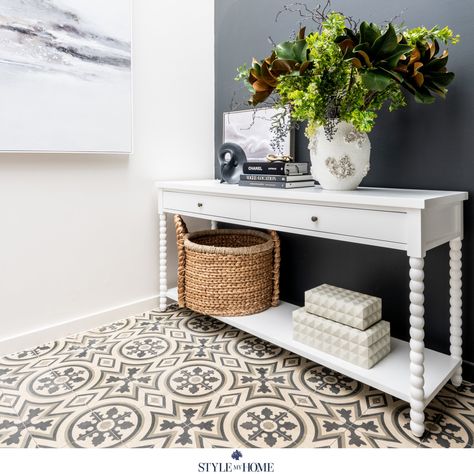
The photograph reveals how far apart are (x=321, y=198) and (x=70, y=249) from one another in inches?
49.4

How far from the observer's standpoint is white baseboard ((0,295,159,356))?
1.84m

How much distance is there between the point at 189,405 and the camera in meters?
1.43

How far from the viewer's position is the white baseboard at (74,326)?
1840 millimetres

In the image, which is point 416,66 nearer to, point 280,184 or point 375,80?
point 375,80

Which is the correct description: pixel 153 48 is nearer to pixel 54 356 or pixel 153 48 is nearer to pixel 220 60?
pixel 220 60

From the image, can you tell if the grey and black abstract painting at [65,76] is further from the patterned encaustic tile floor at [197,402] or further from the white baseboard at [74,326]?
the patterned encaustic tile floor at [197,402]

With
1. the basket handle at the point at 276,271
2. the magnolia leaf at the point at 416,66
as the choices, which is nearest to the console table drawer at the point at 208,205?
the basket handle at the point at 276,271

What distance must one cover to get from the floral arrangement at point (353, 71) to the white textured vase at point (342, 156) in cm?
4

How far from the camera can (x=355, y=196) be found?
1.38 meters

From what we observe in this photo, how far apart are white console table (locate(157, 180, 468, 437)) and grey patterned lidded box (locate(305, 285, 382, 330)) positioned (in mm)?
148

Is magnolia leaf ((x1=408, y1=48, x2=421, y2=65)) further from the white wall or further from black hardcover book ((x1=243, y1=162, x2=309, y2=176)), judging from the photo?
the white wall

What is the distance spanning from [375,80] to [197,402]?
4.04 ft
